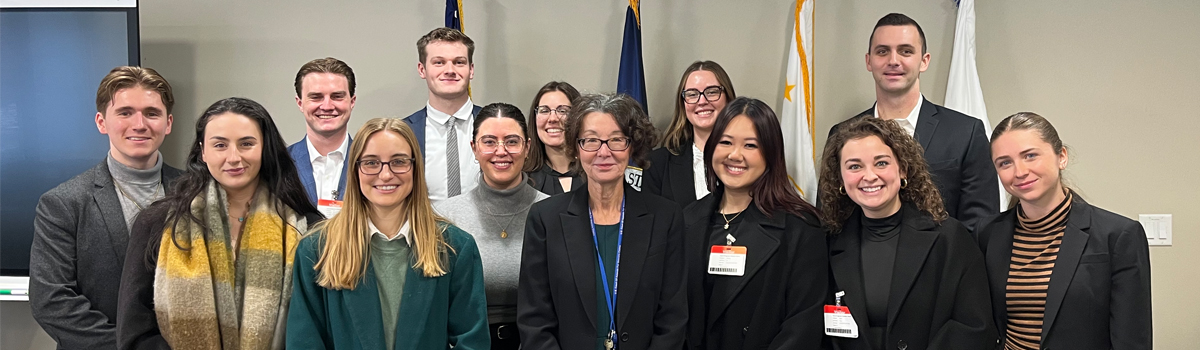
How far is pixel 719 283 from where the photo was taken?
104 inches

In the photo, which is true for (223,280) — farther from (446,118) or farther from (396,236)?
(446,118)

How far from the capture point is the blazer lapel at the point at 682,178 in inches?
136

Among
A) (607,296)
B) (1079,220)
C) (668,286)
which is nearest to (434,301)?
(607,296)

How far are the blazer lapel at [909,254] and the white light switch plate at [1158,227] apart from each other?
8.62ft

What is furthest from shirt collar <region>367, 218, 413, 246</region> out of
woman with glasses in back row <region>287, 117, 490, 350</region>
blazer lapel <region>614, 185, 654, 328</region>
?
blazer lapel <region>614, 185, 654, 328</region>

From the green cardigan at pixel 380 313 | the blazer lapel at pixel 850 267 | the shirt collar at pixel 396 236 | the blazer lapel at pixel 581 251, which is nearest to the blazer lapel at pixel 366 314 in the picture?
the green cardigan at pixel 380 313

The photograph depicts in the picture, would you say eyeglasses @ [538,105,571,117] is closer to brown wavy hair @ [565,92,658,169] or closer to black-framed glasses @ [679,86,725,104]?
black-framed glasses @ [679,86,725,104]

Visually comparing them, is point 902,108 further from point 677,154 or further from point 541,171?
point 541,171

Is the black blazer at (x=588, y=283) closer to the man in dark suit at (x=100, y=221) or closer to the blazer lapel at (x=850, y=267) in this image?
the blazer lapel at (x=850, y=267)

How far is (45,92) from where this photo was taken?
3.79 meters

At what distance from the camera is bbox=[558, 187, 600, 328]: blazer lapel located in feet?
8.16

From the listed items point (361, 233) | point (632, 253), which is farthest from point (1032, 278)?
point (361, 233)

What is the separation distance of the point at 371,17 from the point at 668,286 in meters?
2.76

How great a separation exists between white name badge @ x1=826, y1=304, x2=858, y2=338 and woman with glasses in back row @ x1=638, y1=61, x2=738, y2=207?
0.98 m
